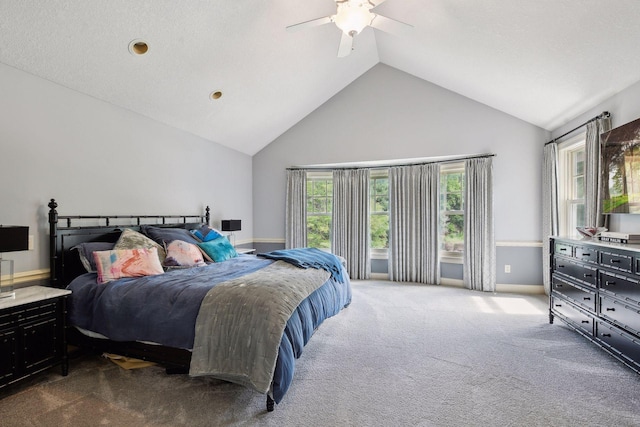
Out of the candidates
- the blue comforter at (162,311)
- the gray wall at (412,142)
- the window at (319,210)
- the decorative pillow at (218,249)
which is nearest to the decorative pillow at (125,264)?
the blue comforter at (162,311)

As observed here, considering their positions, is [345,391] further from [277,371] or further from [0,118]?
[0,118]

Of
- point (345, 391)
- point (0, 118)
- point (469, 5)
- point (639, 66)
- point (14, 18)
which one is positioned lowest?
point (345, 391)

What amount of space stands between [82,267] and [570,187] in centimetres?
594

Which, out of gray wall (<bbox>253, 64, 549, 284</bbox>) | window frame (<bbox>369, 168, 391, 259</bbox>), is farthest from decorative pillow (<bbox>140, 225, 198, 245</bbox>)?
window frame (<bbox>369, 168, 391, 259</bbox>)

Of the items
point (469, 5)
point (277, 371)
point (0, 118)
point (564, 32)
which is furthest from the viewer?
point (469, 5)

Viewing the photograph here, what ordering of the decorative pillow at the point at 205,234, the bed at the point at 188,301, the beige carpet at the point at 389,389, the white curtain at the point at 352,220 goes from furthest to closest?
the white curtain at the point at 352,220
the decorative pillow at the point at 205,234
the bed at the point at 188,301
the beige carpet at the point at 389,389

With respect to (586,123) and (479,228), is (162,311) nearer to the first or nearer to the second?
(479,228)

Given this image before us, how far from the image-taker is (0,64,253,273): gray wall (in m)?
2.58

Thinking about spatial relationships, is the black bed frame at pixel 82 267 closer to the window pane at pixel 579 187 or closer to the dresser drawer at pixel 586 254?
the dresser drawer at pixel 586 254

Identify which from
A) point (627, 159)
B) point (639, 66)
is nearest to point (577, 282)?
point (627, 159)

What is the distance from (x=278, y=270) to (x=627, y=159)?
3.37m

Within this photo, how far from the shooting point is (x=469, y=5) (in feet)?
9.45

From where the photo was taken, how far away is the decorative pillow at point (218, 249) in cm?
364

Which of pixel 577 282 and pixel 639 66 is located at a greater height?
pixel 639 66
